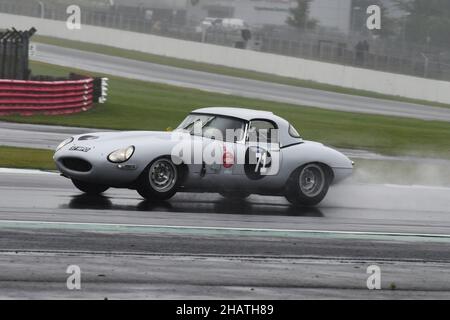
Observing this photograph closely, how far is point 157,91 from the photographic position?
37.6 metres

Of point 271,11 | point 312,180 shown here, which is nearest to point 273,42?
point 271,11

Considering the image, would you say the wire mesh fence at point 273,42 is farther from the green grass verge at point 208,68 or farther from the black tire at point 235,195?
the black tire at point 235,195

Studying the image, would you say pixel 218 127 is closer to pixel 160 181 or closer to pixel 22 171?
pixel 160 181

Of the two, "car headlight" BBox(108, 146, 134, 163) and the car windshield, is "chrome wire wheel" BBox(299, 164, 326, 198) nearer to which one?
the car windshield

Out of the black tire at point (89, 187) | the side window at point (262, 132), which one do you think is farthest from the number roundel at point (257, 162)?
the black tire at point (89, 187)

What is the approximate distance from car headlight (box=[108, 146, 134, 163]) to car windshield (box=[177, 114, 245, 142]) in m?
1.16

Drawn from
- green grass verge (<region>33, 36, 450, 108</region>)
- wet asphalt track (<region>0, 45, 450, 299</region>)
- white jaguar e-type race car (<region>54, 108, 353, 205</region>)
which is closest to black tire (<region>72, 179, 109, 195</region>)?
white jaguar e-type race car (<region>54, 108, 353, 205</region>)

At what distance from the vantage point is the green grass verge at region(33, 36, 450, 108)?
1778 inches

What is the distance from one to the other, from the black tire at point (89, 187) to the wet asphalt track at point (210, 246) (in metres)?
0.15

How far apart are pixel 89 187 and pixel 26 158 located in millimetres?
4710

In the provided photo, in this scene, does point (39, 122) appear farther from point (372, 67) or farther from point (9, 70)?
point (372, 67)

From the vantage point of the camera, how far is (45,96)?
2588 centimetres

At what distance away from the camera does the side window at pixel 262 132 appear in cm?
1252
